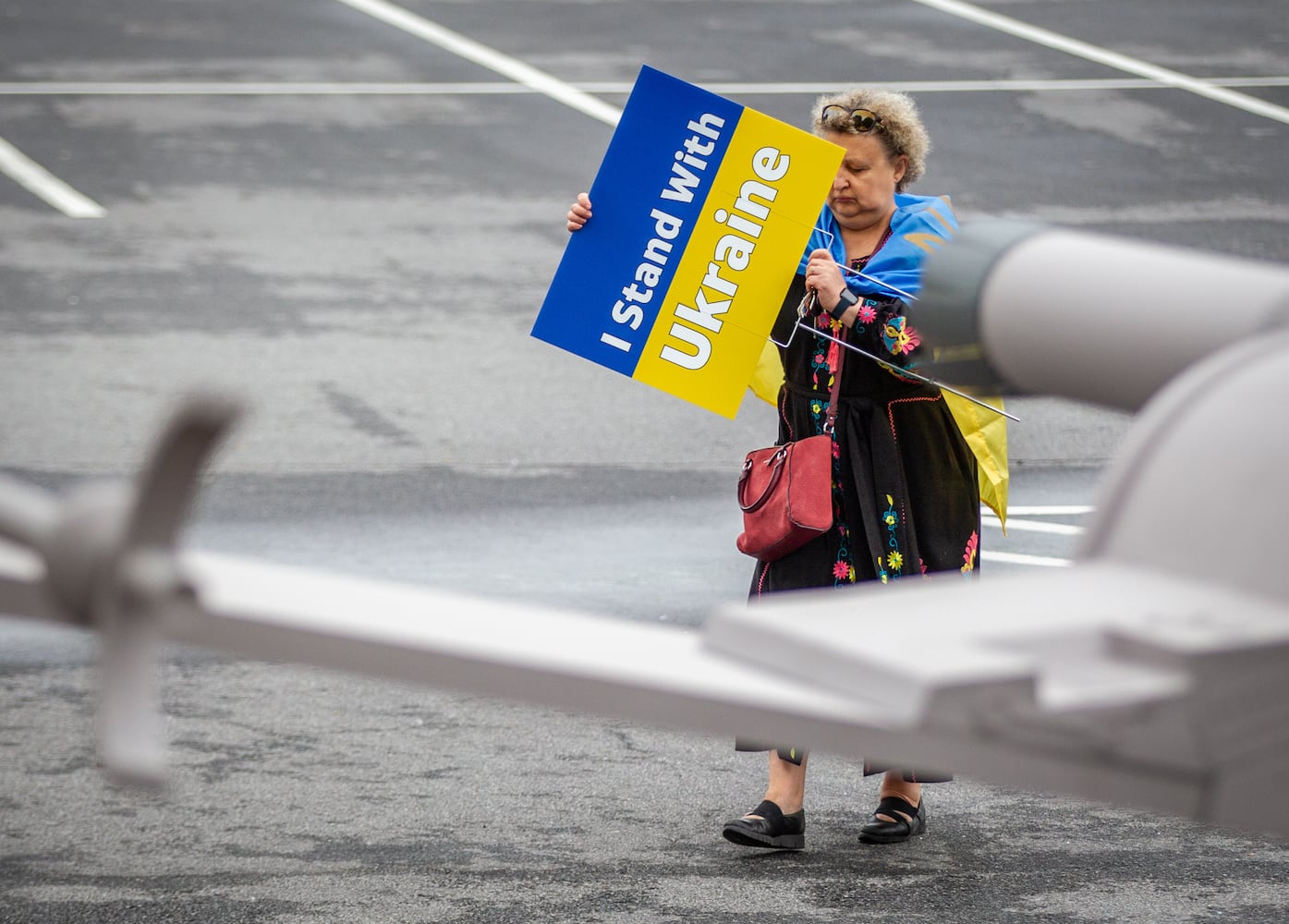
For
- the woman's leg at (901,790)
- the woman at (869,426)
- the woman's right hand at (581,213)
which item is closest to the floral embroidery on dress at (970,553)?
the woman at (869,426)

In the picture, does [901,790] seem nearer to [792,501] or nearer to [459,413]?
[792,501]

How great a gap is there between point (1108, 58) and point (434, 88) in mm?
6630

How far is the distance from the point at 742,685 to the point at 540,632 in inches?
5.2

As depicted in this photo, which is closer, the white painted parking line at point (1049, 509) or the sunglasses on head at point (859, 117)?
the sunglasses on head at point (859, 117)

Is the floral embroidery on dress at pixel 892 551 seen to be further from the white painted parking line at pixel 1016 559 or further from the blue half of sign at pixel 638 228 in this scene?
the white painted parking line at pixel 1016 559

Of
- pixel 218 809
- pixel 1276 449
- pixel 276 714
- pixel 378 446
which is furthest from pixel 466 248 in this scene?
pixel 1276 449

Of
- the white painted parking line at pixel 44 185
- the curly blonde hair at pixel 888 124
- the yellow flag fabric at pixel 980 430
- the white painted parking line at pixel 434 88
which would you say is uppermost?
the white painted parking line at pixel 434 88

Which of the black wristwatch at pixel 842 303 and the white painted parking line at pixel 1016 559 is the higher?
the black wristwatch at pixel 842 303

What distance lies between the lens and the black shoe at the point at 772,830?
5.04m

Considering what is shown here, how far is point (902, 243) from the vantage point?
16.1 ft

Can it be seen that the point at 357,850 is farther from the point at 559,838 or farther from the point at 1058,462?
the point at 1058,462

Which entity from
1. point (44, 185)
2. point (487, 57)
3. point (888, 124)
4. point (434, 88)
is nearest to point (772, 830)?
point (888, 124)

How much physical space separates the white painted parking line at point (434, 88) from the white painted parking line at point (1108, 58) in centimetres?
26

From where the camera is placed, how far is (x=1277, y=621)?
3.74ft
